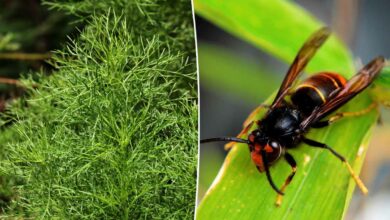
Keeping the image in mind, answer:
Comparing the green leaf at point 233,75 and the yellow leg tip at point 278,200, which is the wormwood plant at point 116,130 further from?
the green leaf at point 233,75

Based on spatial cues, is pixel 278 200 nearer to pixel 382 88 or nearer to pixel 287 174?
pixel 287 174

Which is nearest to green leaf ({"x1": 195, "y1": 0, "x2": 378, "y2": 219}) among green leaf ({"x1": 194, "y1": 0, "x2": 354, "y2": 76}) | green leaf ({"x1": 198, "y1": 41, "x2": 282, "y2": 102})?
green leaf ({"x1": 194, "y1": 0, "x2": 354, "y2": 76})

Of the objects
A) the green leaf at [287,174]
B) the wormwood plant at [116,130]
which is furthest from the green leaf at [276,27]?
the wormwood plant at [116,130]

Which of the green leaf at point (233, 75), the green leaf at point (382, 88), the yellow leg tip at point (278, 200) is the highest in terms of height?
the green leaf at point (382, 88)

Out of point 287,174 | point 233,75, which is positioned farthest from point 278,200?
point 233,75

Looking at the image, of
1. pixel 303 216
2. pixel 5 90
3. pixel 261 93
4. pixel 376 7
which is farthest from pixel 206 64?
pixel 303 216
